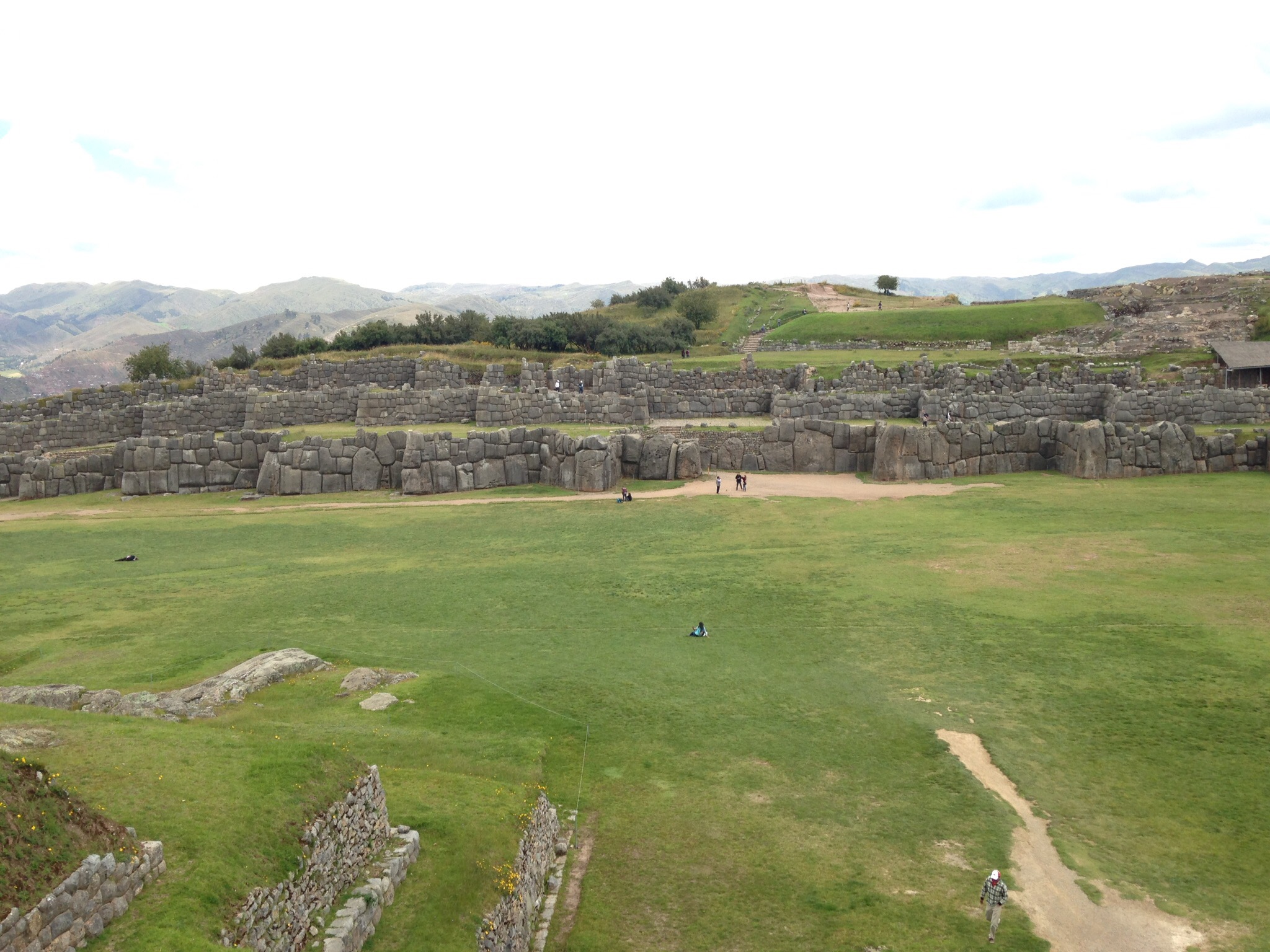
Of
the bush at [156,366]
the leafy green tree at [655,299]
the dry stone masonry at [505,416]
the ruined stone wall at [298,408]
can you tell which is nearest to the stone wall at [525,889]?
the dry stone masonry at [505,416]

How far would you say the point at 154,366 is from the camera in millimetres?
61969

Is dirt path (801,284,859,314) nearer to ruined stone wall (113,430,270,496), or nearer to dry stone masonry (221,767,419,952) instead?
ruined stone wall (113,430,270,496)

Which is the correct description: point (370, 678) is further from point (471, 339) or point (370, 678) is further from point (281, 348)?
point (281, 348)

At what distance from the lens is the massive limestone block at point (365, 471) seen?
36.1 m

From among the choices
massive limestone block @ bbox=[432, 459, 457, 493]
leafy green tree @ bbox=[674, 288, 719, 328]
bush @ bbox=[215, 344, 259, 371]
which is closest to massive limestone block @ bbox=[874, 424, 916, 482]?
massive limestone block @ bbox=[432, 459, 457, 493]

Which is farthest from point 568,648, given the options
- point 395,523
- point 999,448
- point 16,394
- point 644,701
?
point 16,394

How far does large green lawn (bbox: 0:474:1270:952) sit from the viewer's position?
10148 mm

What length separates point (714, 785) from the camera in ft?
43.6

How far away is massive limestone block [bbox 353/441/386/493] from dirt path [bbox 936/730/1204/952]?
95.5 ft

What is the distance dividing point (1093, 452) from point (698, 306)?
49.9 m

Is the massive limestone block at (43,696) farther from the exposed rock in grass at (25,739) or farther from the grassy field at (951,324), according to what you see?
the grassy field at (951,324)

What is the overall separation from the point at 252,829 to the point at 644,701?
8258mm

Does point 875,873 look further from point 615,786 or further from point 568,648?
point 568,648

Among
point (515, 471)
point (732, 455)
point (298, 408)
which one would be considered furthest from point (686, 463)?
point (298, 408)
